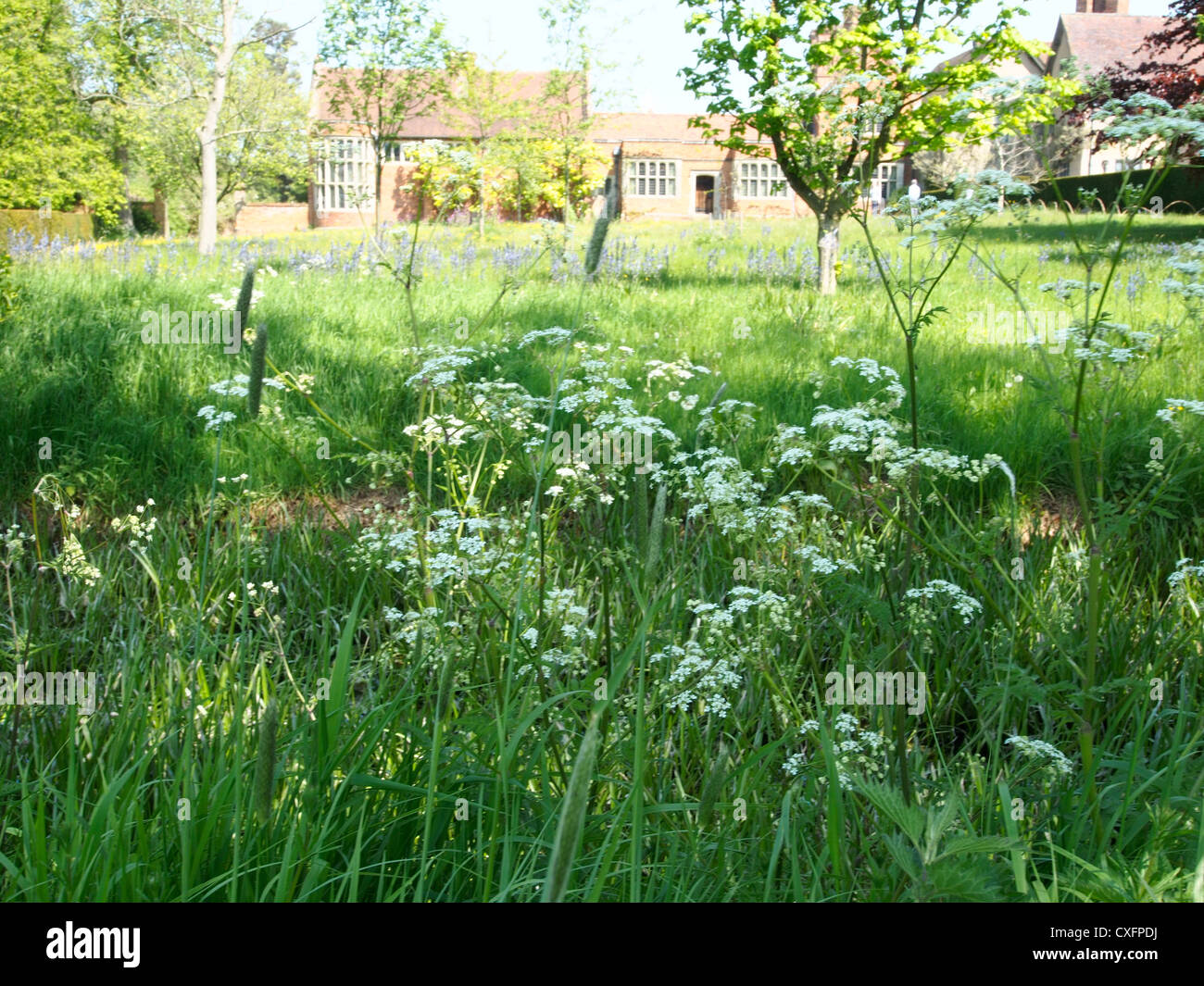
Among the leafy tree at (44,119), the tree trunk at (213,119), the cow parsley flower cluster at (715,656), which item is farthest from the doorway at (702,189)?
the cow parsley flower cluster at (715,656)

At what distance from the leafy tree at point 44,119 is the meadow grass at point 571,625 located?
20.6m

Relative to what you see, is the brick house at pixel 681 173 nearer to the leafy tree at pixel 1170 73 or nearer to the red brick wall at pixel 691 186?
the red brick wall at pixel 691 186

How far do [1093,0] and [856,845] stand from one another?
160 feet

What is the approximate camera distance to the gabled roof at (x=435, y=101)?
16.3m

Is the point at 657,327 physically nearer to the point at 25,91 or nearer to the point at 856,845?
the point at 856,845

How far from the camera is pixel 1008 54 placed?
8930 mm

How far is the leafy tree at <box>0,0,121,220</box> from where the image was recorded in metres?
23.1

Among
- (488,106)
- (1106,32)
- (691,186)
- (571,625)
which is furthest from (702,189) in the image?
(571,625)

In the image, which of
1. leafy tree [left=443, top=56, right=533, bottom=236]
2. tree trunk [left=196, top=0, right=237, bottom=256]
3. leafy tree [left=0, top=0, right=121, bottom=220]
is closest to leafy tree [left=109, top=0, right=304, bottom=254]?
tree trunk [left=196, top=0, right=237, bottom=256]

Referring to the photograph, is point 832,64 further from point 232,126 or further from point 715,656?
point 232,126

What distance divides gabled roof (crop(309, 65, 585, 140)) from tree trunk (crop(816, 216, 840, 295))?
385cm

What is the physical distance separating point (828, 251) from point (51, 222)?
2190cm

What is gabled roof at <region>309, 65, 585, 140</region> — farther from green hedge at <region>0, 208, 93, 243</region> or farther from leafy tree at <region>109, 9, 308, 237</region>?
green hedge at <region>0, 208, 93, 243</region>

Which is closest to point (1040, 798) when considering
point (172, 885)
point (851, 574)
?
point (851, 574)
